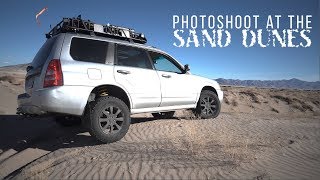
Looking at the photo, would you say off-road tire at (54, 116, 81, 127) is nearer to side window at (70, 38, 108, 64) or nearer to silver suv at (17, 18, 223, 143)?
silver suv at (17, 18, 223, 143)

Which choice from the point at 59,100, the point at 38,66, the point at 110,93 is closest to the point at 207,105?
the point at 110,93

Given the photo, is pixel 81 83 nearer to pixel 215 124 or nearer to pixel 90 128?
pixel 90 128

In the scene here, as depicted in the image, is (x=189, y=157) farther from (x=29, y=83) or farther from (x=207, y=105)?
(x=207, y=105)

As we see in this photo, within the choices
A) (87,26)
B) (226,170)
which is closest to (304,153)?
(226,170)

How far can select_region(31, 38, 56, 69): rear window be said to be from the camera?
17.0 ft

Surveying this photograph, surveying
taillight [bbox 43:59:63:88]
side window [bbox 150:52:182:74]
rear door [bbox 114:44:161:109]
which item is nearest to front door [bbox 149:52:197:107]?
side window [bbox 150:52:182:74]

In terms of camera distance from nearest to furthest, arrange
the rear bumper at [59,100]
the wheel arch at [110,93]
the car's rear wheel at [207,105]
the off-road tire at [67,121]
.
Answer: the rear bumper at [59,100]
the wheel arch at [110,93]
the off-road tire at [67,121]
the car's rear wheel at [207,105]

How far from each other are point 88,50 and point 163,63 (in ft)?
6.44

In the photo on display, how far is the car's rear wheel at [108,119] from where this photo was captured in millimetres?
4980

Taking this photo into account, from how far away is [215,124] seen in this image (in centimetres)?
737

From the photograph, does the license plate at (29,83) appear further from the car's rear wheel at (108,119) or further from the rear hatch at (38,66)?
the car's rear wheel at (108,119)

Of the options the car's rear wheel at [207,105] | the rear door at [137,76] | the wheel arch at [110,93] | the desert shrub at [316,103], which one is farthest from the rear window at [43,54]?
the desert shrub at [316,103]

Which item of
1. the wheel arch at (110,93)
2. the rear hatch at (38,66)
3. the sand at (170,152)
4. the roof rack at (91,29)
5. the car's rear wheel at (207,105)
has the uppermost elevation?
the roof rack at (91,29)

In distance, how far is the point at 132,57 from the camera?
238 inches
